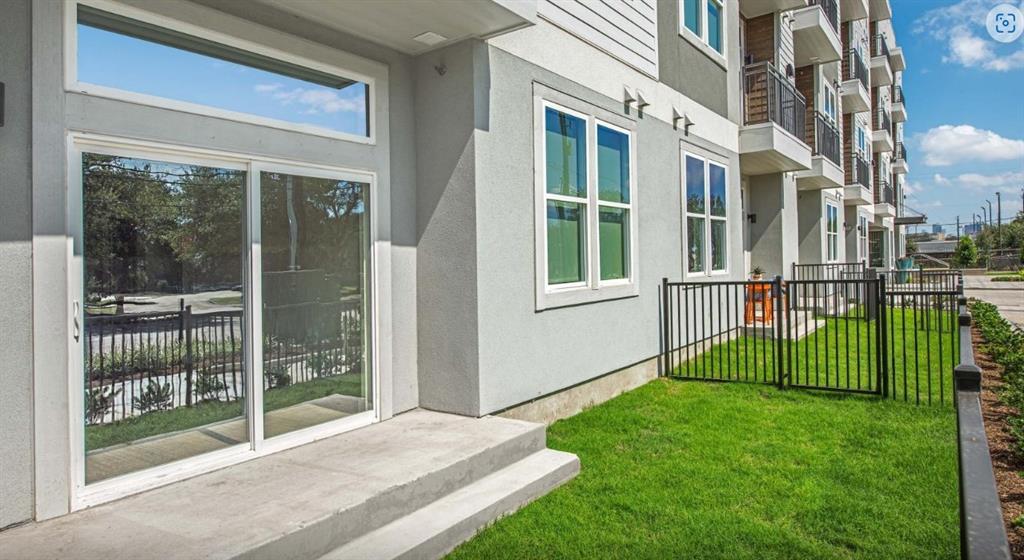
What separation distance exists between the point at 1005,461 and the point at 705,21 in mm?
7353

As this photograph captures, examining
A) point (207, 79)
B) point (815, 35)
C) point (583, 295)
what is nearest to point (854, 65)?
point (815, 35)

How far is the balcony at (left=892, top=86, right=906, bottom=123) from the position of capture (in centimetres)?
3498

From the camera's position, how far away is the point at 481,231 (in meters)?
5.07

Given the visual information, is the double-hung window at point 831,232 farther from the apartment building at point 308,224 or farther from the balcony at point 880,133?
the balcony at point 880,133

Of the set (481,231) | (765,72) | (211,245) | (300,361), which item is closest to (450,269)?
(481,231)

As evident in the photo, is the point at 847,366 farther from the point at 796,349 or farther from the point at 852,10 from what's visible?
the point at 852,10

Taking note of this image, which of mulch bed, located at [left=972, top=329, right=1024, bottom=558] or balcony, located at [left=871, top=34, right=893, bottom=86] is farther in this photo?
balcony, located at [left=871, top=34, right=893, bottom=86]

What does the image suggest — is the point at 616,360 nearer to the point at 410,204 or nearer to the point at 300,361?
the point at 410,204

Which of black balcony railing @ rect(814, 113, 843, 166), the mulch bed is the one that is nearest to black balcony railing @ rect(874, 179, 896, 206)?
black balcony railing @ rect(814, 113, 843, 166)

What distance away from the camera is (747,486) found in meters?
4.36

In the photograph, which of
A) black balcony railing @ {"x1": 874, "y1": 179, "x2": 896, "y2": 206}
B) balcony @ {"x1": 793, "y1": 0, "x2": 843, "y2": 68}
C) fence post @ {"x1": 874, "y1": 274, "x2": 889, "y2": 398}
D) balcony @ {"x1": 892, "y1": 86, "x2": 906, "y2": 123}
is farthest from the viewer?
balcony @ {"x1": 892, "y1": 86, "x2": 906, "y2": 123}

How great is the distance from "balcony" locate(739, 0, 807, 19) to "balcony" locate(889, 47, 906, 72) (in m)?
23.9

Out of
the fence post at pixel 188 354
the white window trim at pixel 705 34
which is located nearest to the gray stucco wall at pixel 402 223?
the fence post at pixel 188 354

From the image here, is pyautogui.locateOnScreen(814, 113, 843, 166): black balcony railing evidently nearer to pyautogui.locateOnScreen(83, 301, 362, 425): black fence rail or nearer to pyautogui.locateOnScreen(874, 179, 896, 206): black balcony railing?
pyautogui.locateOnScreen(83, 301, 362, 425): black fence rail
